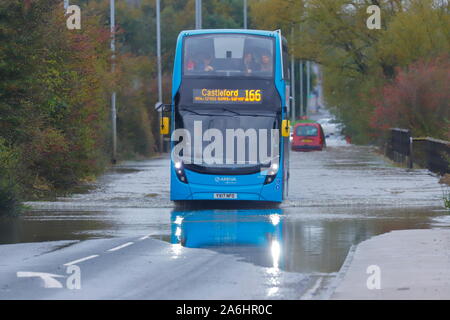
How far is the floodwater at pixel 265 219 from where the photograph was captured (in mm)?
17141

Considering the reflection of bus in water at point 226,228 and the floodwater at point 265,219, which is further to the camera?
the reflection of bus in water at point 226,228

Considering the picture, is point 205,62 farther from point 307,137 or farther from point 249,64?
point 307,137

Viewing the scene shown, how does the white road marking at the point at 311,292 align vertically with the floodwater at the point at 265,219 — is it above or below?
above

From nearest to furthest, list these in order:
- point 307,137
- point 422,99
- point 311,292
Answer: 1. point 311,292
2. point 422,99
3. point 307,137

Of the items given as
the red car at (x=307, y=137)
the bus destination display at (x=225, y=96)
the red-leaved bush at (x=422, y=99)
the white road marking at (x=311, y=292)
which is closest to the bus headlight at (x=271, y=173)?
the bus destination display at (x=225, y=96)

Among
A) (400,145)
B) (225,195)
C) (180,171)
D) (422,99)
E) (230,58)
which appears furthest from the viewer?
(400,145)

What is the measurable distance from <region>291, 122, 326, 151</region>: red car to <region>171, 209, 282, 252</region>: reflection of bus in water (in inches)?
1491

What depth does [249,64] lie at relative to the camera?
25078 millimetres

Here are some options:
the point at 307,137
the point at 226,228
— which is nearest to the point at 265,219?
the point at 226,228

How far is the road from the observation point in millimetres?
12836

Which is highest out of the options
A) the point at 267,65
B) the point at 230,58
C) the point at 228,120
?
the point at 230,58

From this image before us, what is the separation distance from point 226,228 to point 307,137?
42.3 m

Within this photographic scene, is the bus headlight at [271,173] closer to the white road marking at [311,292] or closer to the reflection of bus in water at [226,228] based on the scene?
the reflection of bus in water at [226,228]

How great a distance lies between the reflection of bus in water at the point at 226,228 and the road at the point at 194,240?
0.02 metres
